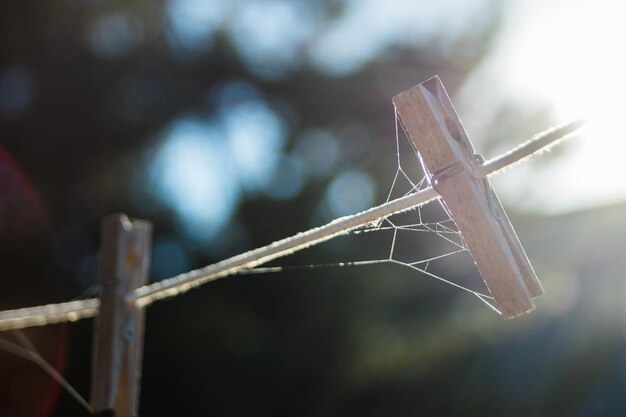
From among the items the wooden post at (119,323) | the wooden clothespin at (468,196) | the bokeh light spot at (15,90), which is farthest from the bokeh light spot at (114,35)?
the wooden clothespin at (468,196)

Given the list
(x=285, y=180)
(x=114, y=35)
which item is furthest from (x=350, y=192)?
(x=114, y=35)

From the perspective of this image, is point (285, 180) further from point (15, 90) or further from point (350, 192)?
point (15, 90)

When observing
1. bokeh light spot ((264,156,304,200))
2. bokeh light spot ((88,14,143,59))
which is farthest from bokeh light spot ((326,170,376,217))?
bokeh light spot ((88,14,143,59))

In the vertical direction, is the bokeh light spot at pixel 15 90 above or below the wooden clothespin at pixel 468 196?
above

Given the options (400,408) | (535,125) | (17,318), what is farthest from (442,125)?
(535,125)

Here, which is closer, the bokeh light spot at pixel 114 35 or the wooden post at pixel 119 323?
the wooden post at pixel 119 323

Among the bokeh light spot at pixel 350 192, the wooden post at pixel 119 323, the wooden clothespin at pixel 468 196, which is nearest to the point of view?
the wooden clothespin at pixel 468 196

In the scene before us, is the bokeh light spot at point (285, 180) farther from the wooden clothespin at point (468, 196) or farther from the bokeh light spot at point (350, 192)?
the wooden clothespin at point (468, 196)

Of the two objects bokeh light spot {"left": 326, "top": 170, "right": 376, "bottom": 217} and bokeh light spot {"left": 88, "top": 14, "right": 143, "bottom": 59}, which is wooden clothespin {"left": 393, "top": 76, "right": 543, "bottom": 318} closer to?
bokeh light spot {"left": 326, "top": 170, "right": 376, "bottom": 217}
